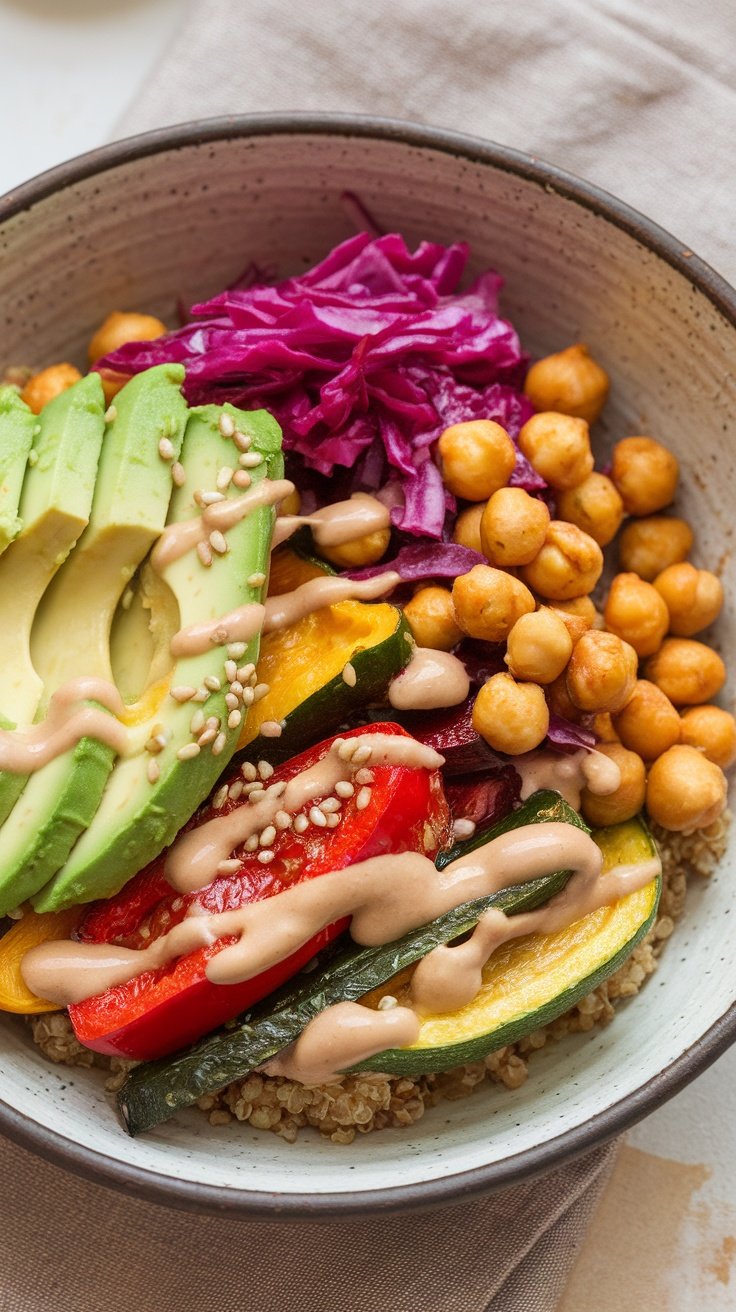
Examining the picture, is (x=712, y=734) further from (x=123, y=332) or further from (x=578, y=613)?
(x=123, y=332)

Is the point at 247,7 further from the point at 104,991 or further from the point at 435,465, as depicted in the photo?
the point at 104,991

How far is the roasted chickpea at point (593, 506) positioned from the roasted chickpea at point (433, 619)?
403 millimetres

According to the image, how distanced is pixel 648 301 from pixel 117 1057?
2.05 metres

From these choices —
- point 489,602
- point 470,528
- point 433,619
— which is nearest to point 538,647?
point 489,602

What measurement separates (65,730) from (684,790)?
1290mm

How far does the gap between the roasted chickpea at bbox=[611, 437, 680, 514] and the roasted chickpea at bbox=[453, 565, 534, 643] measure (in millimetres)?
Answer: 519

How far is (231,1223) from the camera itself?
266 centimetres

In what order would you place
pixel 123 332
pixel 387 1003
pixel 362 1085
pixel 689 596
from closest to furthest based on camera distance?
pixel 387 1003 < pixel 362 1085 < pixel 689 596 < pixel 123 332

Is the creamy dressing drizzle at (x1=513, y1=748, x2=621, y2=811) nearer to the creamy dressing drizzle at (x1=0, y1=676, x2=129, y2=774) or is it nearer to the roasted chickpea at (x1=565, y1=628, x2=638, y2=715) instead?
the roasted chickpea at (x1=565, y1=628, x2=638, y2=715)

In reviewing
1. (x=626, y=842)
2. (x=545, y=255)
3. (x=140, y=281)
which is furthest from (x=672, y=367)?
(x=140, y=281)

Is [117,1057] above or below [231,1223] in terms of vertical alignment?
above

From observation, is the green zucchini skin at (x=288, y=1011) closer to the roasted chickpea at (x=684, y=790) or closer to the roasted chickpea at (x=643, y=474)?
the roasted chickpea at (x=684, y=790)

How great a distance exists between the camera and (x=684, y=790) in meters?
2.56

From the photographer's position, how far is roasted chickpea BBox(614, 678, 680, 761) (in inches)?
104
